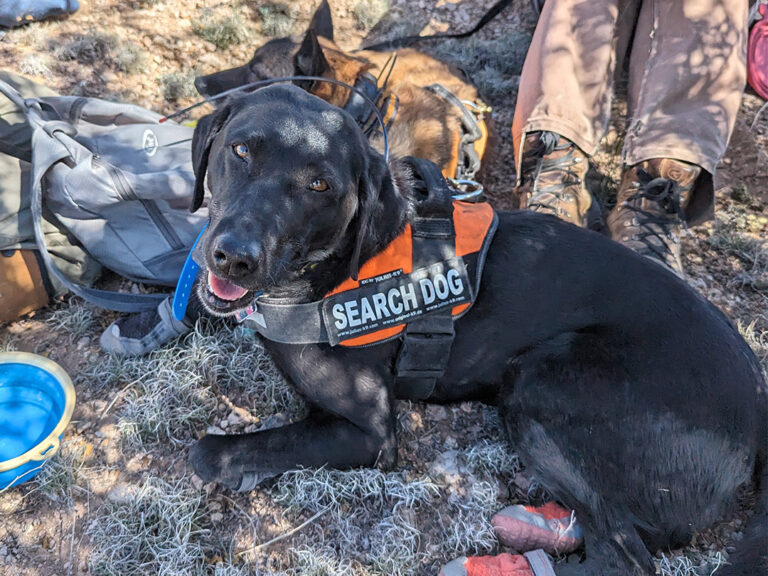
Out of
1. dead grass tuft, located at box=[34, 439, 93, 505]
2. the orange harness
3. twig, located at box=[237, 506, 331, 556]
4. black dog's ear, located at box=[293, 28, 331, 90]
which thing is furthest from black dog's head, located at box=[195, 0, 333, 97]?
twig, located at box=[237, 506, 331, 556]

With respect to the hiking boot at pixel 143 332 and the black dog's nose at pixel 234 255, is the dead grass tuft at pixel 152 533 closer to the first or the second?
the hiking boot at pixel 143 332

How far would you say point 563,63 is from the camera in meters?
3.63

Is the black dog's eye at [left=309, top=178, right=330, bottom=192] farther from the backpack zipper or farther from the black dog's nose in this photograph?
the backpack zipper

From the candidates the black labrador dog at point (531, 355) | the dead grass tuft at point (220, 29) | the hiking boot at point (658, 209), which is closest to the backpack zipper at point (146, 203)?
the black labrador dog at point (531, 355)

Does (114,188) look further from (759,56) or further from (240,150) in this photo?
(759,56)

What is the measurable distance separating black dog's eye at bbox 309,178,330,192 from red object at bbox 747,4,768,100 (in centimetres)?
418

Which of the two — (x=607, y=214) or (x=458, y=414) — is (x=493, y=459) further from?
(x=607, y=214)

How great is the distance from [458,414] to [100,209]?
7.10 feet

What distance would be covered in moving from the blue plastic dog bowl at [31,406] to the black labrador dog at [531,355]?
25.8 inches

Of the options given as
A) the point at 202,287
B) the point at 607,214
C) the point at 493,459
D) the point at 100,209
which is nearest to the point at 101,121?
the point at 100,209

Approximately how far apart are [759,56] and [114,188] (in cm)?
483

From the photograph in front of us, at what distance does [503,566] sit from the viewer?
2109 millimetres

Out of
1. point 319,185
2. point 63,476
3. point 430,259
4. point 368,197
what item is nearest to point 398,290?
point 430,259

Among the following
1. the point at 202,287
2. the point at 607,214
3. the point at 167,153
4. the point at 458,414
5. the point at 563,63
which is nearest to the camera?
the point at 202,287
